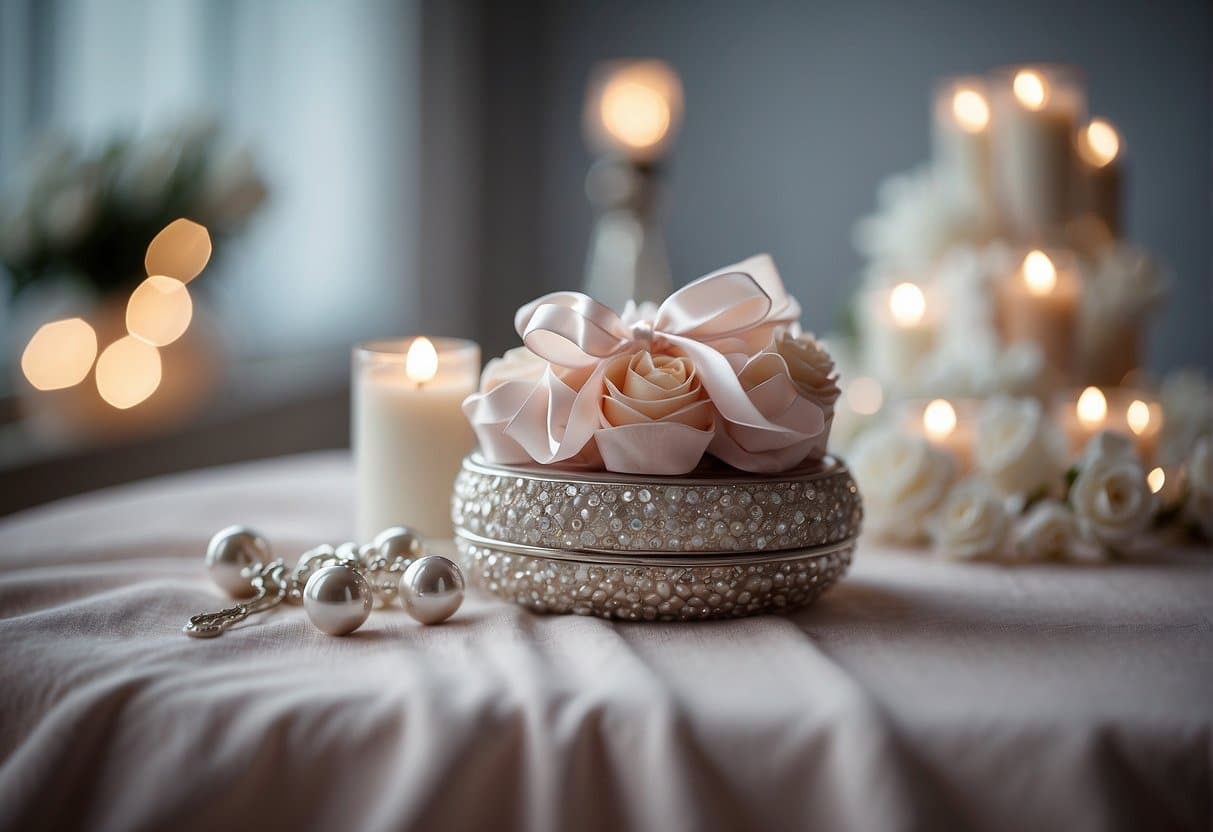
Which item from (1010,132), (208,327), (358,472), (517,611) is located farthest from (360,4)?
(517,611)

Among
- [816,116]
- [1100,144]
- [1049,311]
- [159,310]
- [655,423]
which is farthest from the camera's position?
[816,116]

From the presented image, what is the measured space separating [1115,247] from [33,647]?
1.25 metres

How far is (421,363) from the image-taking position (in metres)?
0.84

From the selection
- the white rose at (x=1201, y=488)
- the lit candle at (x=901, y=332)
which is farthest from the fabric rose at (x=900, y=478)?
the lit candle at (x=901, y=332)

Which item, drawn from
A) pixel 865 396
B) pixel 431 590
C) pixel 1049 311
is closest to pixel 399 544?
pixel 431 590

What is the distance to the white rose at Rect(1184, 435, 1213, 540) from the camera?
941 mm

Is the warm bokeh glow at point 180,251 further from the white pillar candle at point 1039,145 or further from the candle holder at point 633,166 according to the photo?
the white pillar candle at point 1039,145

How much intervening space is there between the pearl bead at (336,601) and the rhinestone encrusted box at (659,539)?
89mm

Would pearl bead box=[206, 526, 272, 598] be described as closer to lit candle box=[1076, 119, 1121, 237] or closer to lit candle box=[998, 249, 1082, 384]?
lit candle box=[998, 249, 1082, 384]

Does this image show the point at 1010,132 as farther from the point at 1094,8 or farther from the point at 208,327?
the point at 1094,8

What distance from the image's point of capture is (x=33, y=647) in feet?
1.97

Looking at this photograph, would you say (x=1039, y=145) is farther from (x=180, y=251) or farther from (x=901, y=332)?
(x=180, y=251)

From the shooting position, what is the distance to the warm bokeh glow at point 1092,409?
1081mm

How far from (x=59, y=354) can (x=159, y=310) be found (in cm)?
18
